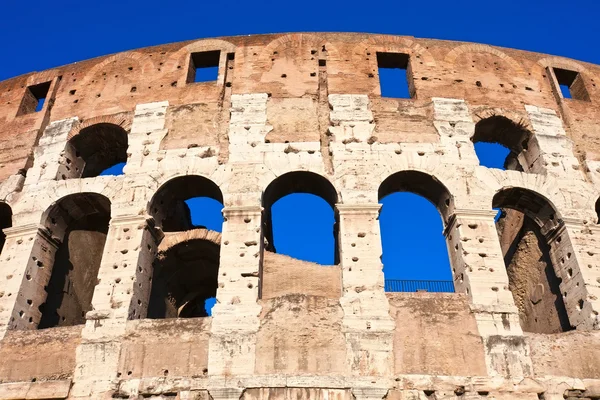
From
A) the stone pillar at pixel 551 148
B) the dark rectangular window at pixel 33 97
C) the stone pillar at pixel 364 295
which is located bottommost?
the stone pillar at pixel 364 295

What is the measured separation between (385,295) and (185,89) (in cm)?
551

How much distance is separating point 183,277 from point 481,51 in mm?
7879

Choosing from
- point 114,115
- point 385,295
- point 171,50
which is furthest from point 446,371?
point 171,50

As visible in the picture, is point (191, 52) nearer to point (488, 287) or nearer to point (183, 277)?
point (183, 277)

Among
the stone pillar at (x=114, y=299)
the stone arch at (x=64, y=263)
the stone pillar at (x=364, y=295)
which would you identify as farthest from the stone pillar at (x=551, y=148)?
the stone arch at (x=64, y=263)

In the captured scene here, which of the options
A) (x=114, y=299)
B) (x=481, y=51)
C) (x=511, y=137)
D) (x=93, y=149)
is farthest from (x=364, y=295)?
(x=481, y=51)

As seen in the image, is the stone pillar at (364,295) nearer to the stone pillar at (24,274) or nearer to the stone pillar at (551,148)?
the stone pillar at (551,148)

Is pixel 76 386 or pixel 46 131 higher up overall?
pixel 46 131

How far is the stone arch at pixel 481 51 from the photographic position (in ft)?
36.5

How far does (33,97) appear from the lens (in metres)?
12.0

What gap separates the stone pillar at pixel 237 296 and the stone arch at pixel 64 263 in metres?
2.49

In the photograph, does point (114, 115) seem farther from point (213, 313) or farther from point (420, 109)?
point (420, 109)

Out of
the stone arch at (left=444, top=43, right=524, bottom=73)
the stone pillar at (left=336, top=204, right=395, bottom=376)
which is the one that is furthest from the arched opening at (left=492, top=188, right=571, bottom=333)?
the stone arch at (left=444, top=43, right=524, bottom=73)

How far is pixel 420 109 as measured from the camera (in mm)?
10062
